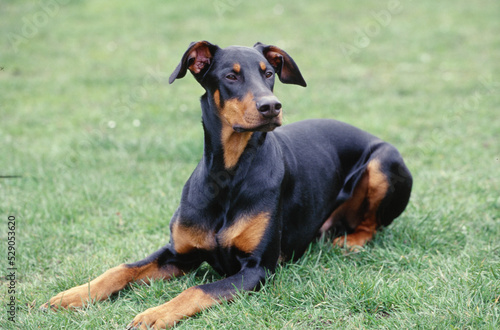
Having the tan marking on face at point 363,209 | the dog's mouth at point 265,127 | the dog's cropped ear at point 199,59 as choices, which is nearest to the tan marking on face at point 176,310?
the dog's mouth at point 265,127

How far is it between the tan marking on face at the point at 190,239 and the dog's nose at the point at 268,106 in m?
0.85

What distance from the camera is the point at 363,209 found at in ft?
14.3

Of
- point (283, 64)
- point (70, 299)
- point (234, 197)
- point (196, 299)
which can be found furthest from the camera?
point (283, 64)

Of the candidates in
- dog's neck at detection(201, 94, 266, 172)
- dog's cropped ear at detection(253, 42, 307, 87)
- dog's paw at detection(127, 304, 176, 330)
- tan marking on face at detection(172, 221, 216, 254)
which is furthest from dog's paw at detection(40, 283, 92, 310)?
dog's cropped ear at detection(253, 42, 307, 87)

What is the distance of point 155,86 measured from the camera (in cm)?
877

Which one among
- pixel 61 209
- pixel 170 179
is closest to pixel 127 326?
pixel 61 209

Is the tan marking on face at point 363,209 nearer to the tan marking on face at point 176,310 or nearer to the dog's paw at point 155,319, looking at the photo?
the tan marking on face at point 176,310

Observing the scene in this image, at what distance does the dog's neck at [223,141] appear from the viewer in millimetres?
3344

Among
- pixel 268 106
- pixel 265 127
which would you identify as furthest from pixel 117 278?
pixel 268 106

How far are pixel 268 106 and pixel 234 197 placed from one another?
671mm

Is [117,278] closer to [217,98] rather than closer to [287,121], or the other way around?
[217,98]

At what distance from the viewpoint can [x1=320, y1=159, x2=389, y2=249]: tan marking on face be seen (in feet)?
13.8

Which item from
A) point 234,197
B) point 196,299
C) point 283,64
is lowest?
point 196,299

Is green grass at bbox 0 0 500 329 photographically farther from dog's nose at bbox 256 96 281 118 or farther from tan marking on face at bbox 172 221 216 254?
dog's nose at bbox 256 96 281 118
